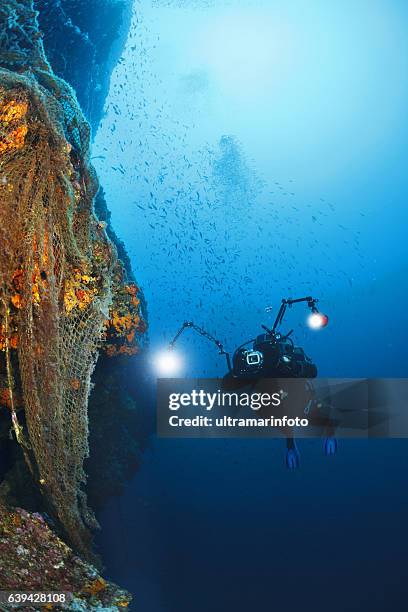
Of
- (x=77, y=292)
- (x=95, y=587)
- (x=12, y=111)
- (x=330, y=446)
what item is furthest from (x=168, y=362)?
(x=12, y=111)

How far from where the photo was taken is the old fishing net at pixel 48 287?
2.69 m

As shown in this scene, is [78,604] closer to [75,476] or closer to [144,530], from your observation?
[75,476]

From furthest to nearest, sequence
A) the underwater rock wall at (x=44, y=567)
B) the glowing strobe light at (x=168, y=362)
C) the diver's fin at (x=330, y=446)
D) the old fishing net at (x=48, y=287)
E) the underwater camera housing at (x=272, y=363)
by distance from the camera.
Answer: the glowing strobe light at (x=168, y=362)
the diver's fin at (x=330, y=446)
the underwater camera housing at (x=272, y=363)
the underwater rock wall at (x=44, y=567)
the old fishing net at (x=48, y=287)

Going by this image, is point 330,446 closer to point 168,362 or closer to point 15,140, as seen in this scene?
point 168,362

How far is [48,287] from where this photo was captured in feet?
9.26

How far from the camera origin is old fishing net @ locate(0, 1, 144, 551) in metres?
2.69

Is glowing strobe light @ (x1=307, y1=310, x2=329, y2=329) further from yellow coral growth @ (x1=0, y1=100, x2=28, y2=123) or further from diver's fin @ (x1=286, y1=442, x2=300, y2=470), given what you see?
yellow coral growth @ (x1=0, y1=100, x2=28, y2=123)

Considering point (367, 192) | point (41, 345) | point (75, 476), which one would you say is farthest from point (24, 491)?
point (367, 192)

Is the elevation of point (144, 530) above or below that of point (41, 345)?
below

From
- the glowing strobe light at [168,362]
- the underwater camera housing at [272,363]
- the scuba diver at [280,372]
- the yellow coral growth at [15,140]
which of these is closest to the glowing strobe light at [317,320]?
the scuba diver at [280,372]

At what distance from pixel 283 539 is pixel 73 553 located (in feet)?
73.2

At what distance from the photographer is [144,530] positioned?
708 inches

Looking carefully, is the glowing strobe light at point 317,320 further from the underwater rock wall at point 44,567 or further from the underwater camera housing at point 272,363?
the underwater rock wall at point 44,567

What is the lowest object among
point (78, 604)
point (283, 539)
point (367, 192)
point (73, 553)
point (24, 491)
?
point (283, 539)
